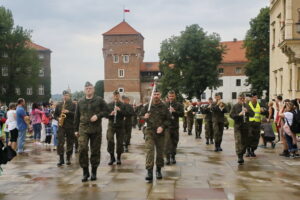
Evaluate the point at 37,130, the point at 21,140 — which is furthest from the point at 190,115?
the point at 21,140

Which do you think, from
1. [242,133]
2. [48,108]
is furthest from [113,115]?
[48,108]

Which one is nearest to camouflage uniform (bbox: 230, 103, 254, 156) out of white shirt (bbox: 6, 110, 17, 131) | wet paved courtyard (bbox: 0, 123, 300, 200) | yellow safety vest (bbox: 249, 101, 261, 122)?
wet paved courtyard (bbox: 0, 123, 300, 200)

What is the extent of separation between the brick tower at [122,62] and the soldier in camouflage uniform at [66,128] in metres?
88.3

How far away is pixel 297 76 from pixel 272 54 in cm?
821

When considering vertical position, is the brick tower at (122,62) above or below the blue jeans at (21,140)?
above

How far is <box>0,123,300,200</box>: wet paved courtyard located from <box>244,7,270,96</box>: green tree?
43.2m

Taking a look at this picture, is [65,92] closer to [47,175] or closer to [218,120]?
[47,175]

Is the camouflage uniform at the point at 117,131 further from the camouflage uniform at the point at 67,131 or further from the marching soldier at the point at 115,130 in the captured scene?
the camouflage uniform at the point at 67,131

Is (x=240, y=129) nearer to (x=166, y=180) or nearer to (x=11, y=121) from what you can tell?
(x=166, y=180)

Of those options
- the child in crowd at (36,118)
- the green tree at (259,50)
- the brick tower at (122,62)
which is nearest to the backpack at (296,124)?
the child in crowd at (36,118)

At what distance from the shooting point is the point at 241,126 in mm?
12414

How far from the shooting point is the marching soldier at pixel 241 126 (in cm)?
1201

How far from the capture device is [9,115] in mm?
14820

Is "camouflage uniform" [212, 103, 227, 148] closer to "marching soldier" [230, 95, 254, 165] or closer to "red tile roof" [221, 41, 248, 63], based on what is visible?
"marching soldier" [230, 95, 254, 165]
